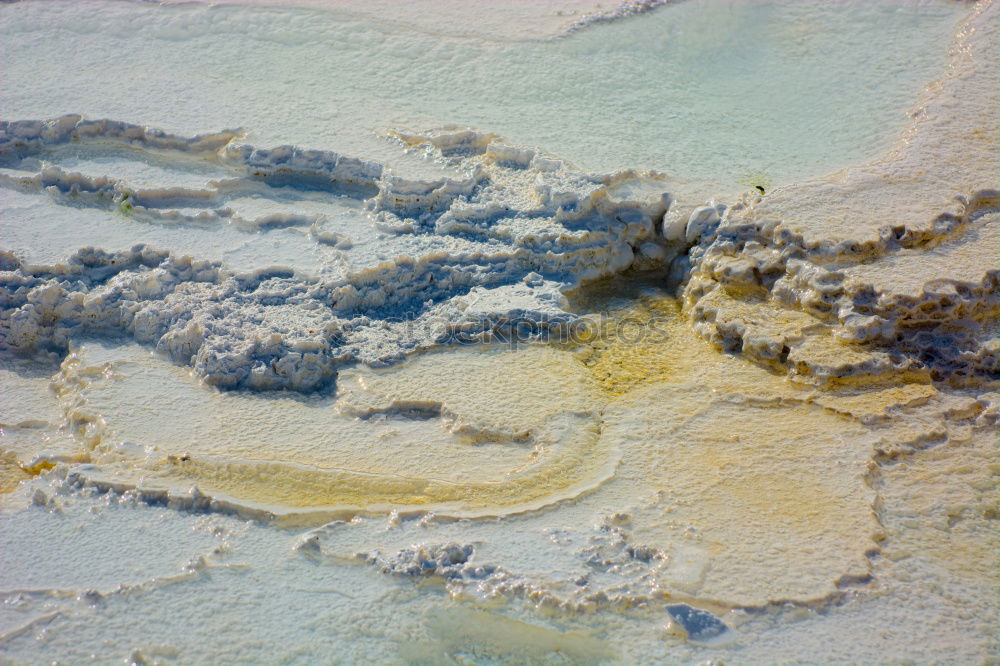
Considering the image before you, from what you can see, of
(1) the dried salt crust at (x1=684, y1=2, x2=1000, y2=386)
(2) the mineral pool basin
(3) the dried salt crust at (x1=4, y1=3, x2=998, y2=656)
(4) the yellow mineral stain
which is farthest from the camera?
(2) the mineral pool basin

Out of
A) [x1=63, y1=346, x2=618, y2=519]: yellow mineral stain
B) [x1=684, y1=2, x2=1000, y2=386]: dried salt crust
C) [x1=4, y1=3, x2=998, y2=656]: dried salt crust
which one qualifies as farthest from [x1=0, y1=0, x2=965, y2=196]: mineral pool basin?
[x1=63, y1=346, x2=618, y2=519]: yellow mineral stain

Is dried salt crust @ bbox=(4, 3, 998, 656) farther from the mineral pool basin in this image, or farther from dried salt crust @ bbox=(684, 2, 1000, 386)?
the mineral pool basin

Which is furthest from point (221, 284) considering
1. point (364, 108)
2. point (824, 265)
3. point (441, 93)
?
point (824, 265)

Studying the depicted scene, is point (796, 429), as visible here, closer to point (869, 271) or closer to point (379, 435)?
point (869, 271)

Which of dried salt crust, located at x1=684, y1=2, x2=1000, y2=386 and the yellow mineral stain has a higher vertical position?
dried salt crust, located at x1=684, y1=2, x2=1000, y2=386

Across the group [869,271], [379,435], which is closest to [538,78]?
[869,271]

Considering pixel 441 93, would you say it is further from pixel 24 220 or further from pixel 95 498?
pixel 95 498

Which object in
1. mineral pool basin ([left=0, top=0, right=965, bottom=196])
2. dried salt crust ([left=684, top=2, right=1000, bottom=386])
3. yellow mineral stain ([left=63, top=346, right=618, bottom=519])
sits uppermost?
mineral pool basin ([left=0, top=0, right=965, bottom=196])

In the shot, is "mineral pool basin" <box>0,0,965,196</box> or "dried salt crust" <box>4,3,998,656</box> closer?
"dried salt crust" <box>4,3,998,656</box>

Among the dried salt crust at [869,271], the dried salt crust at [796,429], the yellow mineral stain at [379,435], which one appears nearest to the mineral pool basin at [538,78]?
the dried salt crust at [869,271]
